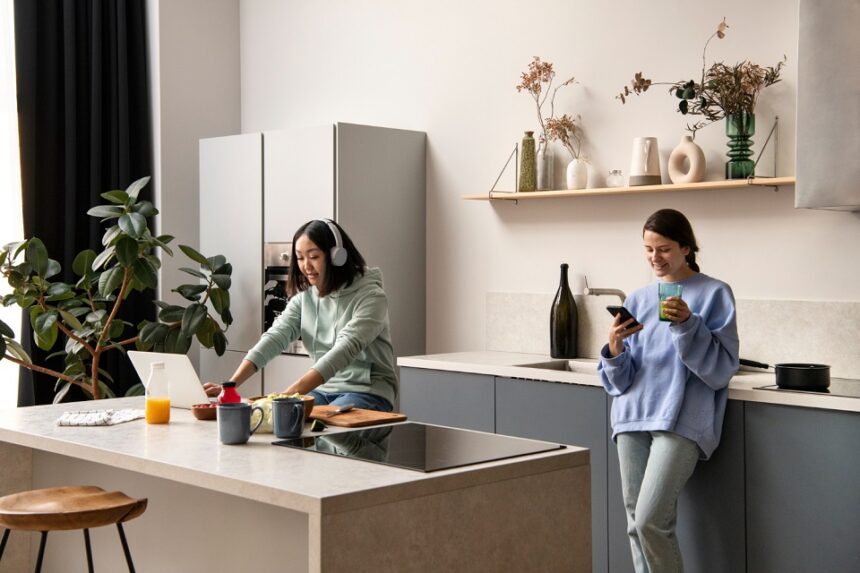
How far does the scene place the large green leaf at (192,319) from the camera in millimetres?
4812

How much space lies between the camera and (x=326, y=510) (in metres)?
1.88

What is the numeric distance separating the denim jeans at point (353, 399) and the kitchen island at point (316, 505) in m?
0.72

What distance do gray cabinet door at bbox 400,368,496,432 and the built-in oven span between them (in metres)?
0.74

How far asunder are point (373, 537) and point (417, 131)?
3207 millimetres

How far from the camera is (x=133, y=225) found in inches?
184

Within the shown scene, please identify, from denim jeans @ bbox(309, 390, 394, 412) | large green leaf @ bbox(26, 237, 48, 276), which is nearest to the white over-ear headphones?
denim jeans @ bbox(309, 390, 394, 412)

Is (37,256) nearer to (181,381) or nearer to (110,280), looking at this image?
Answer: (110,280)

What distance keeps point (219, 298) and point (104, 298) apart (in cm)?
54

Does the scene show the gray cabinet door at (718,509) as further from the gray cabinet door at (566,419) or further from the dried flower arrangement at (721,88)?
the dried flower arrangement at (721,88)

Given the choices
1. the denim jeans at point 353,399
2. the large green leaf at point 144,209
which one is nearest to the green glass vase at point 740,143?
the denim jeans at point 353,399

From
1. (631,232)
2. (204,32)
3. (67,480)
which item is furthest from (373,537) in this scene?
(204,32)

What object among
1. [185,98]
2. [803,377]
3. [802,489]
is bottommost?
[802,489]

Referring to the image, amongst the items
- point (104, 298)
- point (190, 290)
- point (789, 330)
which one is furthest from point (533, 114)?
point (104, 298)

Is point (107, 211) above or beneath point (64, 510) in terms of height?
above
